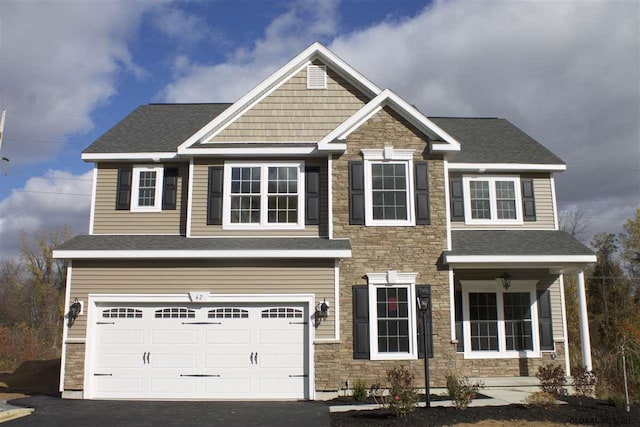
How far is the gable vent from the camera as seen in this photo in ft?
48.9

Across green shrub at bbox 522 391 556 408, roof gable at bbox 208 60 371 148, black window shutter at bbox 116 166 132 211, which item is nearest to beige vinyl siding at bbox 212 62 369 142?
roof gable at bbox 208 60 371 148

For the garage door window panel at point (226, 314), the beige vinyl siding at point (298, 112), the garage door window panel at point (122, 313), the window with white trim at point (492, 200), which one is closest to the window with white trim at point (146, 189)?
the beige vinyl siding at point (298, 112)

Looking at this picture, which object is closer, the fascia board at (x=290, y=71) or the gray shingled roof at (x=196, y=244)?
the gray shingled roof at (x=196, y=244)

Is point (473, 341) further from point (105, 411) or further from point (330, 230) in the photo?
point (105, 411)

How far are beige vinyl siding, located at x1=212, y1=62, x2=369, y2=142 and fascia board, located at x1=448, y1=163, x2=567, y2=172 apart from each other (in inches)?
132

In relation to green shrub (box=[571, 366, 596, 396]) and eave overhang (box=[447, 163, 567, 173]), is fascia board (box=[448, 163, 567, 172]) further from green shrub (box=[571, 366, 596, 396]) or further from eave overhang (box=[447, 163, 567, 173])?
green shrub (box=[571, 366, 596, 396])

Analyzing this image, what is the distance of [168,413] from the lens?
10.9 meters

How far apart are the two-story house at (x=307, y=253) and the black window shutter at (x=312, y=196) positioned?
4 cm

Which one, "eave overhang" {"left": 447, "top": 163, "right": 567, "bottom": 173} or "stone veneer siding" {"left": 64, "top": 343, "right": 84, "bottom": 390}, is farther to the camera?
"eave overhang" {"left": 447, "top": 163, "right": 567, "bottom": 173}

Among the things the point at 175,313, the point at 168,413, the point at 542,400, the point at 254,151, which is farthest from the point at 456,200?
the point at 168,413

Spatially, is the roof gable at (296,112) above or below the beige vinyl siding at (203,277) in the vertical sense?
above

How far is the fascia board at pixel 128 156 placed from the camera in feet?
48.3

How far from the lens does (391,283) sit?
42.8 ft

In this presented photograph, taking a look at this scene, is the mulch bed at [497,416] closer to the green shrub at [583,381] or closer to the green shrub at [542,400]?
the green shrub at [542,400]
